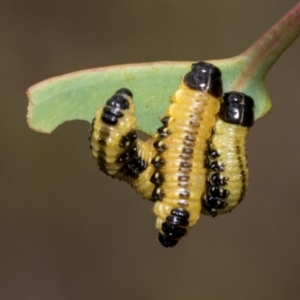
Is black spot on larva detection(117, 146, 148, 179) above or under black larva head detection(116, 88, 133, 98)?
under

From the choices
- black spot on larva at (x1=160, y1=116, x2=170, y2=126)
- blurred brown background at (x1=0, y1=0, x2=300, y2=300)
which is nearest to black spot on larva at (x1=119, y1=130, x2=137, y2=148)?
black spot on larva at (x1=160, y1=116, x2=170, y2=126)

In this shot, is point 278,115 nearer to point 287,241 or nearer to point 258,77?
point 287,241

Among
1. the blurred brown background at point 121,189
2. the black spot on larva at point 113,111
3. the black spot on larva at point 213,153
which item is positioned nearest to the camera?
the black spot on larva at point 113,111

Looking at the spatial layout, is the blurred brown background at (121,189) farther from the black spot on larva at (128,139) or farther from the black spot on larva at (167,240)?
the black spot on larva at (128,139)

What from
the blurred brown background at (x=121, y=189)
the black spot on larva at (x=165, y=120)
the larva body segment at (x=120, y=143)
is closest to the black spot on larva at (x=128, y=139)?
the larva body segment at (x=120, y=143)

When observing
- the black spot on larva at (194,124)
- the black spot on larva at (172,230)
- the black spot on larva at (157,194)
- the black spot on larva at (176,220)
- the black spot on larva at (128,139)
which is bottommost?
the black spot on larva at (172,230)

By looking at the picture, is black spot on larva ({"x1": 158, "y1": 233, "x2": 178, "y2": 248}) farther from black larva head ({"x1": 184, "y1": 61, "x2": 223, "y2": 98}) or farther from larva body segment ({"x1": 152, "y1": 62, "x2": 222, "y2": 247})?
black larva head ({"x1": 184, "y1": 61, "x2": 223, "y2": 98})

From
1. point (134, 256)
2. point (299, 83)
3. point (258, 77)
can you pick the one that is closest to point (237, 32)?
point (299, 83)
